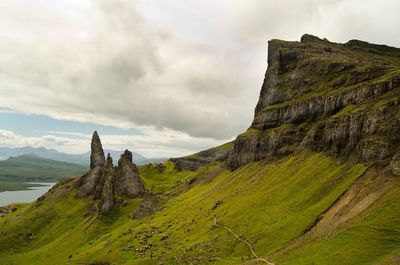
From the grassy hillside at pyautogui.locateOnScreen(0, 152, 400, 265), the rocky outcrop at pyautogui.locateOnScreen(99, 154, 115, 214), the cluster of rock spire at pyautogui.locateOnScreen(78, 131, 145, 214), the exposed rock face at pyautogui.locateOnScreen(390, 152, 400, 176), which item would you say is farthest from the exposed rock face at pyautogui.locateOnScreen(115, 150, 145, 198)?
the exposed rock face at pyautogui.locateOnScreen(390, 152, 400, 176)

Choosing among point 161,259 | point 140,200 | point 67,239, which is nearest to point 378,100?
point 161,259

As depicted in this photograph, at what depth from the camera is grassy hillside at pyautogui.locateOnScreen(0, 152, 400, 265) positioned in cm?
6757

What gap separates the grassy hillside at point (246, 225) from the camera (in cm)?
6757

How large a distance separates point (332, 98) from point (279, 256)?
81404 millimetres

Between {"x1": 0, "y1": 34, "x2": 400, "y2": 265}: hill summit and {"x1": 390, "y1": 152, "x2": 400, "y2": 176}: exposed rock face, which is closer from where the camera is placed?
{"x1": 0, "y1": 34, "x2": 400, "y2": 265}: hill summit

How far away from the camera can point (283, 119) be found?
542 feet

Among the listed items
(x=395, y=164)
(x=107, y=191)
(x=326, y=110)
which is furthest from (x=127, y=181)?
(x=395, y=164)

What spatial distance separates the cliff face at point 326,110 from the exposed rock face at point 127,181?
46468mm

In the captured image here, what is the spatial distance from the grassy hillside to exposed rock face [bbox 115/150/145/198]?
26.6ft

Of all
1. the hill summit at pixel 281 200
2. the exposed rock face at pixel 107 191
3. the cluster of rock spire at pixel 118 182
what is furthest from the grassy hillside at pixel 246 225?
the cluster of rock spire at pixel 118 182

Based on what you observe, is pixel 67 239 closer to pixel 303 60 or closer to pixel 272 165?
pixel 272 165

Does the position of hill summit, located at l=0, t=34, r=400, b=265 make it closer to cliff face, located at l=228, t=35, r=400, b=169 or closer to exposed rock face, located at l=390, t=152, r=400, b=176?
exposed rock face, located at l=390, t=152, r=400, b=176

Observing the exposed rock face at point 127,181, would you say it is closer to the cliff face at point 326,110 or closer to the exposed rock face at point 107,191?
the exposed rock face at point 107,191

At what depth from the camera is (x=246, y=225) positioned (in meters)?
99.1
